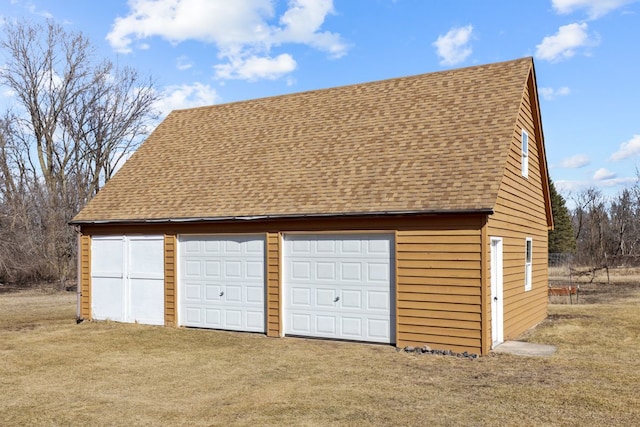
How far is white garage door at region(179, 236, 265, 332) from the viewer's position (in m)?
13.9

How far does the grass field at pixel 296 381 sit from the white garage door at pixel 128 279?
117 centimetres

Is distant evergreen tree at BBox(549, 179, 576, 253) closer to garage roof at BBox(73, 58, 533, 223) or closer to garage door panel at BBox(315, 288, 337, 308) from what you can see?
garage roof at BBox(73, 58, 533, 223)

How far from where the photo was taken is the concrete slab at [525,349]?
11.2m

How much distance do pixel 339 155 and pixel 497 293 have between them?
5.01 m

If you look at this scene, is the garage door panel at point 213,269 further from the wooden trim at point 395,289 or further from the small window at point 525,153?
the small window at point 525,153

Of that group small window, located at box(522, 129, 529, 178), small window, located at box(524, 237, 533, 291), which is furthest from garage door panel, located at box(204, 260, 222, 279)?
small window, located at box(522, 129, 529, 178)

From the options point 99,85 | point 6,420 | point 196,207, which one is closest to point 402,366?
point 6,420

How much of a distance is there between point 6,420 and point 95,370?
9.50 feet

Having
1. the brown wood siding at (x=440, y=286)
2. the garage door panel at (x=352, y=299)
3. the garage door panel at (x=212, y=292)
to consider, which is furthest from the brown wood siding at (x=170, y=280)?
the brown wood siding at (x=440, y=286)

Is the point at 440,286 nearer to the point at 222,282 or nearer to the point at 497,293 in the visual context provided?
the point at 497,293

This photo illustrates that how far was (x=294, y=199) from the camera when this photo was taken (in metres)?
13.4

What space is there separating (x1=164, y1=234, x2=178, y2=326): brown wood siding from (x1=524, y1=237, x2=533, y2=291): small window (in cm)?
903

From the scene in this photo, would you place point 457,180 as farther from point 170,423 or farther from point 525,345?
point 170,423

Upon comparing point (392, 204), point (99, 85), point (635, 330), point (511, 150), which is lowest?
point (635, 330)
